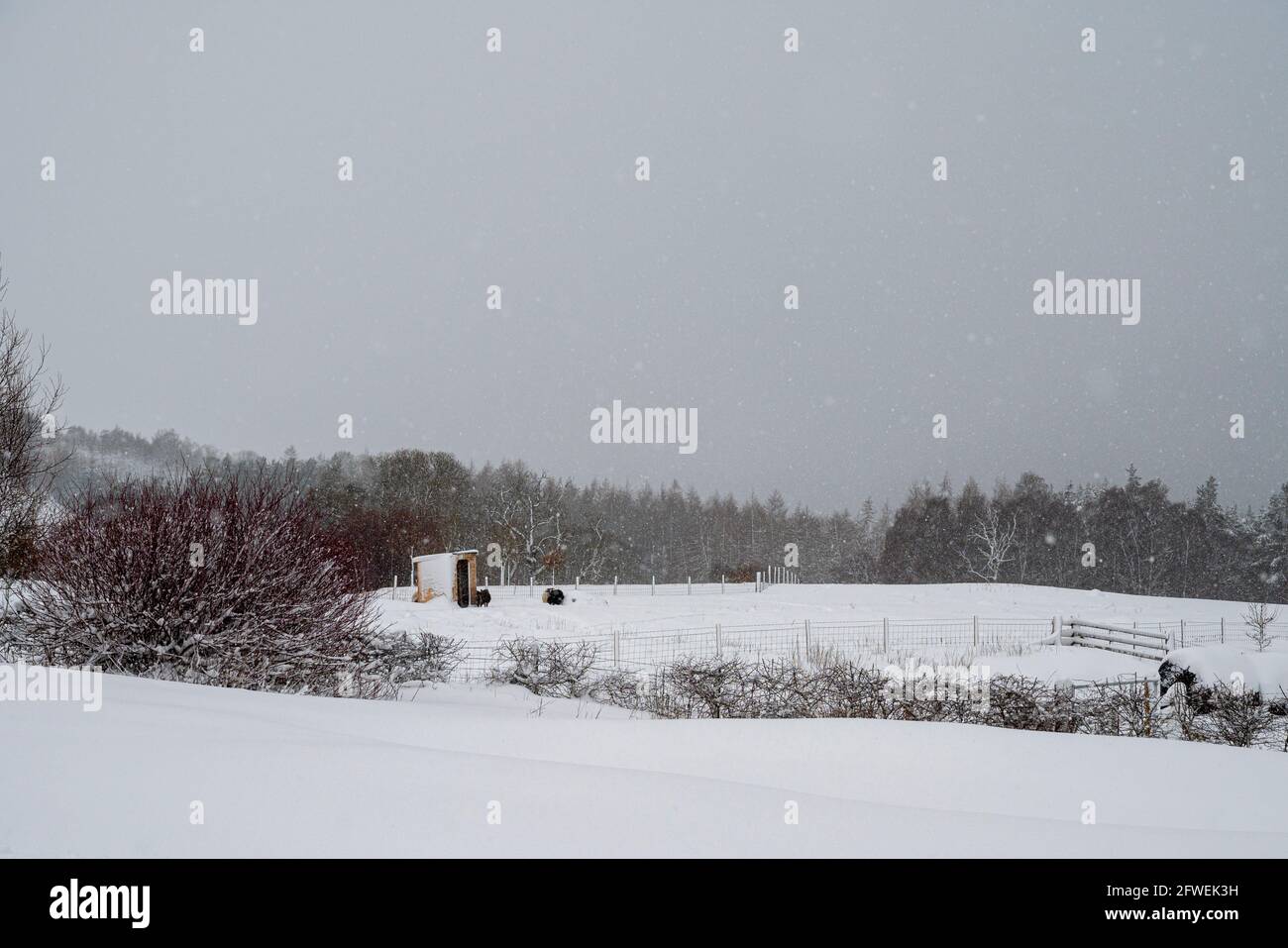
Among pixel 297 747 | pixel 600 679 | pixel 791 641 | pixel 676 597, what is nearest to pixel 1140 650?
pixel 791 641

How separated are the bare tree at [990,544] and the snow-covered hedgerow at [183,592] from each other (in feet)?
145

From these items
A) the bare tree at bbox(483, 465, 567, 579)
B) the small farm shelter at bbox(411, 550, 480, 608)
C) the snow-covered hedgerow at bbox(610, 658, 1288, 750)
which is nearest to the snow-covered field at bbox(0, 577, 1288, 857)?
the snow-covered hedgerow at bbox(610, 658, 1288, 750)

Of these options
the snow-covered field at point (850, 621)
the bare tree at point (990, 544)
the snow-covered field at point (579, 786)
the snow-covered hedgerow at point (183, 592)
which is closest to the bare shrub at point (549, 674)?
the snow-covered field at point (850, 621)

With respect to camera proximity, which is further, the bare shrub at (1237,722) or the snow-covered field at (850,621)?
the snow-covered field at (850,621)

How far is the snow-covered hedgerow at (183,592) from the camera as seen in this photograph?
8203mm

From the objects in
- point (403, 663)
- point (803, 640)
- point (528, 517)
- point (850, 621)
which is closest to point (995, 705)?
point (403, 663)

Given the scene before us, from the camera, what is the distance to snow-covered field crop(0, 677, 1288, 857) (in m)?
2.70

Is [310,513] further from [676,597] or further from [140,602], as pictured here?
[676,597]

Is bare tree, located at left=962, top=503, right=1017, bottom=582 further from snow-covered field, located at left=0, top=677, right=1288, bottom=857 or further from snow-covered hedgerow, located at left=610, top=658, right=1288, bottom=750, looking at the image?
snow-covered field, located at left=0, top=677, right=1288, bottom=857

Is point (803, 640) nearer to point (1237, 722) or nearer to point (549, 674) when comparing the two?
point (549, 674)

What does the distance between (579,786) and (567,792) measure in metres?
0.11

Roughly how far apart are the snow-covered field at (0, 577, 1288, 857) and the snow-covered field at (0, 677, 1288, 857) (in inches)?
0.5

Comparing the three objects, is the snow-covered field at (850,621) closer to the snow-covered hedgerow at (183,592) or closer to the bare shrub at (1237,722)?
the snow-covered hedgerow at (183,592)
